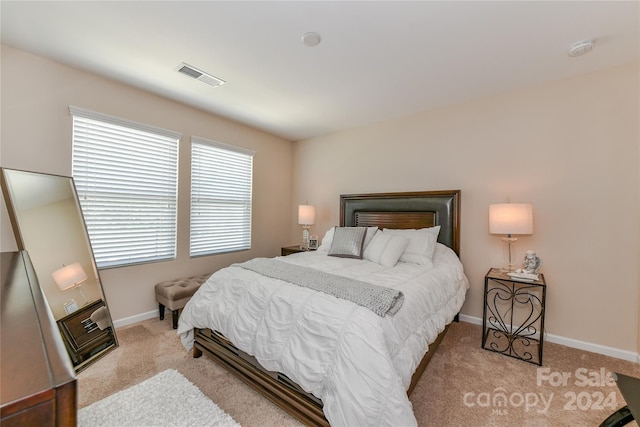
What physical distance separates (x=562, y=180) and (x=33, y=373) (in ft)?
11.9

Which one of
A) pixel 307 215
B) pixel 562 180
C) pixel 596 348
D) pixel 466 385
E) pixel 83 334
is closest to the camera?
pixel 83 334

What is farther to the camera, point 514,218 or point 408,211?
point 408,211

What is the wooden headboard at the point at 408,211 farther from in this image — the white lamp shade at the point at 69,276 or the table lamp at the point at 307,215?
the white lamp shade at the point at 69,276

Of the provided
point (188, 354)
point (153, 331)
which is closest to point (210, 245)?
point (153, 331)

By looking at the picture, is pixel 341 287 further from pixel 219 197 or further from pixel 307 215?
pixel 219 197

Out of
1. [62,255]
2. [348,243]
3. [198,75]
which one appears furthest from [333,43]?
[62,255]

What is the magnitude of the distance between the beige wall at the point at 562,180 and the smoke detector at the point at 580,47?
1.76ft

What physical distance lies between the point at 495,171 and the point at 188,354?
3.62 metres

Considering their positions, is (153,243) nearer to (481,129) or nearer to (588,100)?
(481,129)

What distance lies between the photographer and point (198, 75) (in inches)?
102

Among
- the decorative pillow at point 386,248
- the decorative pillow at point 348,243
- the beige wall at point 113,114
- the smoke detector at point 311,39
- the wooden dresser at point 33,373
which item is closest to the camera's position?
the wooden dresser at point 33,373

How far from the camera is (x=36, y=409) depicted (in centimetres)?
40

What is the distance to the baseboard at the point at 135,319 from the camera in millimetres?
2784

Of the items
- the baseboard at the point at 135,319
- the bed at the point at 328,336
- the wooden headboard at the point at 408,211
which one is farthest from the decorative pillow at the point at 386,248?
the baseboard at the point at 135,319
